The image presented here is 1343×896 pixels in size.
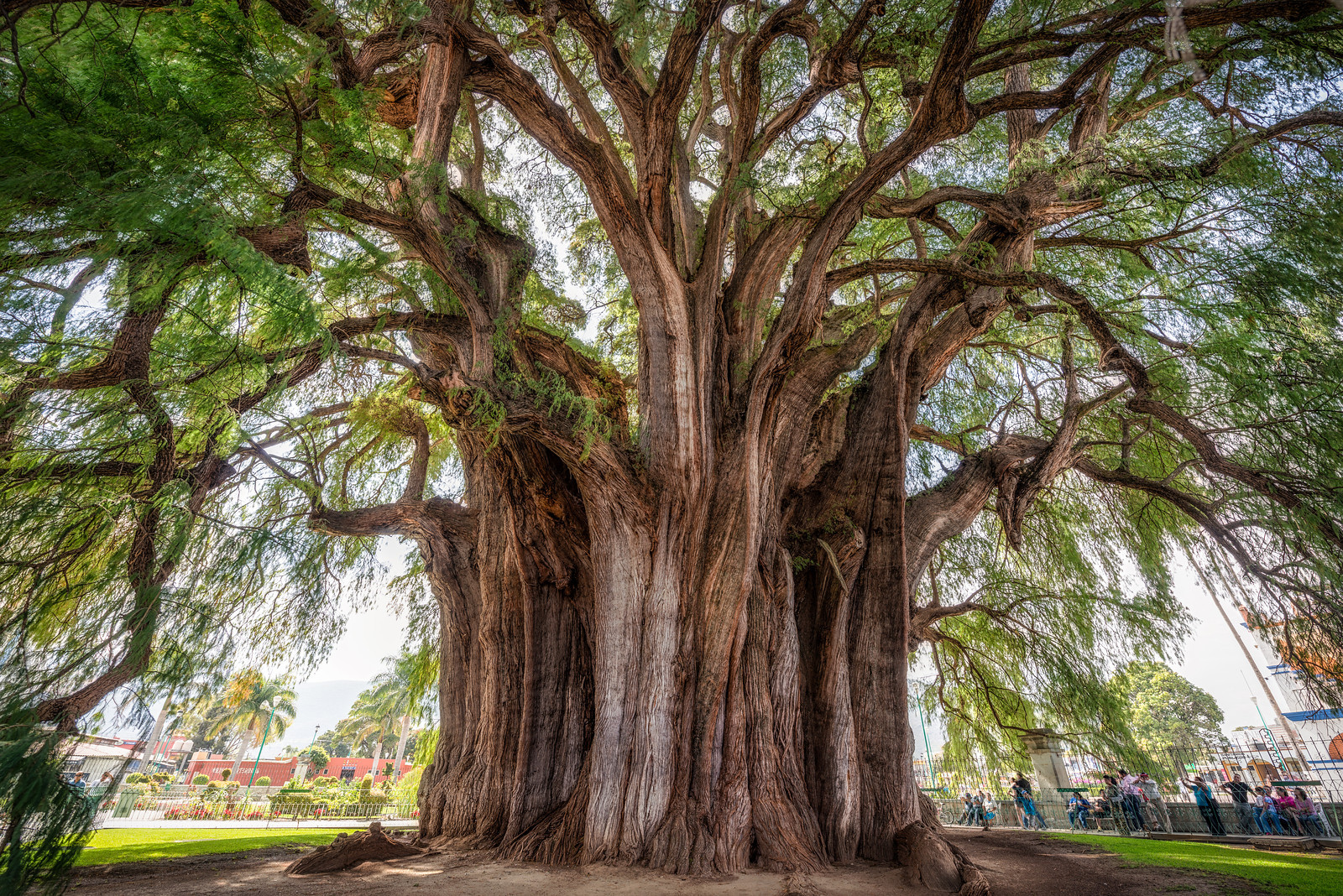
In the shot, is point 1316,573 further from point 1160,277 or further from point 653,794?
point 653,794

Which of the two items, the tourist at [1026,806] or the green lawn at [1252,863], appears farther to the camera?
the tourist at [1026,806]

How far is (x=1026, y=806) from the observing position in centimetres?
1009

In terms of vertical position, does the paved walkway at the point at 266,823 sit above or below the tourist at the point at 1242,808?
below

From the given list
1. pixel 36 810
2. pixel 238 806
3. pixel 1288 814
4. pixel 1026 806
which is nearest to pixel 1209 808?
pixel 1288 814

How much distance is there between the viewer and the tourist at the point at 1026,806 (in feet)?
31.4

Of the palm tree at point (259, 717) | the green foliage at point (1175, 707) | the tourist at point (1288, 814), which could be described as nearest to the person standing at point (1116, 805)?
the tourist at point (1288, 814)

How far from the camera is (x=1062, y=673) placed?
6754 millimetres

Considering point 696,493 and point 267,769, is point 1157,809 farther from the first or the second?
point 267,769

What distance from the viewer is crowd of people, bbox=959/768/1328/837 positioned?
7.70m

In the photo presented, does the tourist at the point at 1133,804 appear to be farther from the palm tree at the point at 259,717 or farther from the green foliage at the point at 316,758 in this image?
the green foliage at the point at 316,758

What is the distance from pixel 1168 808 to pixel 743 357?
32.1 feet

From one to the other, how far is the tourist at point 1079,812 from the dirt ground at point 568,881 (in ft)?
21.6

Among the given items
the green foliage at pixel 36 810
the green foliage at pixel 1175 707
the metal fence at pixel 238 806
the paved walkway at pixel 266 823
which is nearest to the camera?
the green foliage at pixel 36 810

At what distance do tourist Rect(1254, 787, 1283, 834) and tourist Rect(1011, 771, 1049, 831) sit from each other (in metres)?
2.67
